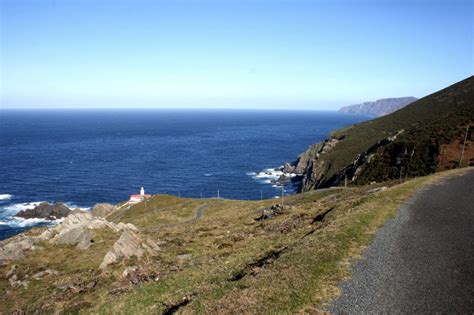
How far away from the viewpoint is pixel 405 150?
73625 mm

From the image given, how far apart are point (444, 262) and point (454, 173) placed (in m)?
29.0

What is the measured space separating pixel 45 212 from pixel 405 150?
86.9m

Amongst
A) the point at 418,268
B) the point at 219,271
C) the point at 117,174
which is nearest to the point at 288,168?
the point at 117,174

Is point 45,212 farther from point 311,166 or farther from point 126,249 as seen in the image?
point 311,166

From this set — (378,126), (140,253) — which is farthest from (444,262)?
(378,126)

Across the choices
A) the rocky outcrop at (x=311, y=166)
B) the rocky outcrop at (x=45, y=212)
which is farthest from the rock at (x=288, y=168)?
the rocky outcrop at (x=45, y=212)

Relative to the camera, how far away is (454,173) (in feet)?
138

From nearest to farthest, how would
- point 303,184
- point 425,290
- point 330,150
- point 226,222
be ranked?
point 425,290, point 226,222, point 303,184, point 330,150

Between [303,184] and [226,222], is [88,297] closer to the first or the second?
[226,222]

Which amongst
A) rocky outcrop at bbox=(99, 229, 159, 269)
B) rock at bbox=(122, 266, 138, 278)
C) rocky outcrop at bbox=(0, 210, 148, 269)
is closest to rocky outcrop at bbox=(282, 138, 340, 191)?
rocky outcrop at bbox=(0, 210, 148, 269)

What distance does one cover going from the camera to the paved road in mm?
13836

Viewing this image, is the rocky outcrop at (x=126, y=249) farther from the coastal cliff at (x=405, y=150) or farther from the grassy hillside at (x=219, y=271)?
the coastal cliff at (x=405, y=150)

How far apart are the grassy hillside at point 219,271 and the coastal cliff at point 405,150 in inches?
1025

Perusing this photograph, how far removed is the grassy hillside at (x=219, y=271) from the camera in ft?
49.9
